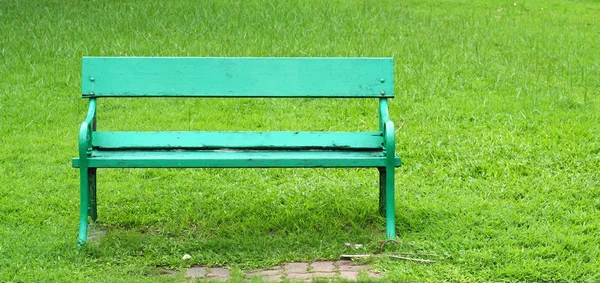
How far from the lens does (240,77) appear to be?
544 cm

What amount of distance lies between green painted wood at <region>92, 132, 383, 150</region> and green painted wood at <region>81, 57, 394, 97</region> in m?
0.25

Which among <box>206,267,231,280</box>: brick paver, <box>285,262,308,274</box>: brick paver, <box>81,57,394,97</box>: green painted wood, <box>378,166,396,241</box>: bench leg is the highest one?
<box>81,57,394,97</box>: green painted wood

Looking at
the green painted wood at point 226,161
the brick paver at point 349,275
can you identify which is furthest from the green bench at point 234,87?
the brick paver at point 349,275

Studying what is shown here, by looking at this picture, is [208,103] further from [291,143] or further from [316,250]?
[316,250]

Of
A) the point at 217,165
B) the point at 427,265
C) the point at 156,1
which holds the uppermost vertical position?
the point at 156,1

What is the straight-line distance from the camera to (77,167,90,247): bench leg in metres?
5.00

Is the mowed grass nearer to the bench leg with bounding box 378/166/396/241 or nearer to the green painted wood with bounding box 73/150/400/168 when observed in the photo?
the bench leg with bounding box 378/166/396/241

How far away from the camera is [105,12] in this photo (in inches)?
482

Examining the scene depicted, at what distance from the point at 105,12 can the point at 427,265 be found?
853 centimetres

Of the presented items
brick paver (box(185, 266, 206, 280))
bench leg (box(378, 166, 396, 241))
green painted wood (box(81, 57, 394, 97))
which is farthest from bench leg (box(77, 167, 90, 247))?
bench leg (box(378, 166, 396, 241))

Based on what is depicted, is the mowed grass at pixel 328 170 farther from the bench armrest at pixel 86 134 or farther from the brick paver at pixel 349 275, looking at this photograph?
the bench armrest at pixel 86 134

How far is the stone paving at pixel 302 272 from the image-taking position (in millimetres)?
4578

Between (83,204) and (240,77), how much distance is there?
1190 millimetres

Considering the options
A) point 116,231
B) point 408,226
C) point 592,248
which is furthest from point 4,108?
point 592,248
